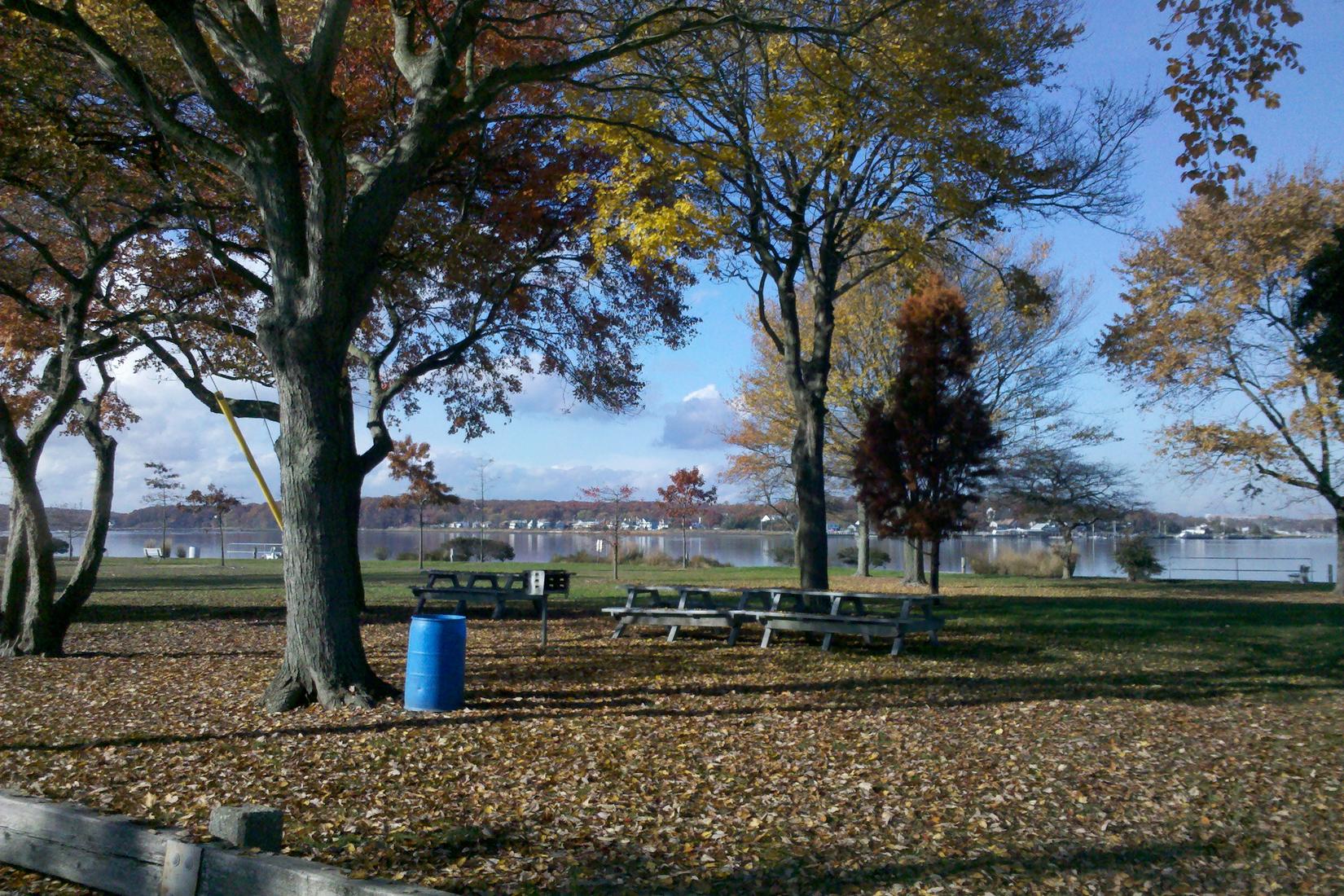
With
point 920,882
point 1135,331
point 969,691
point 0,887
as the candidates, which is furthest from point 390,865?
point 1135,331

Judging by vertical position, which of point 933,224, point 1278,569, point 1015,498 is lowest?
point 1278,569

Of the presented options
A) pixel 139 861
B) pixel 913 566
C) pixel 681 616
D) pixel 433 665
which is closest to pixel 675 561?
pixel 913 566

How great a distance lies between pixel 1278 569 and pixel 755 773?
38138mm

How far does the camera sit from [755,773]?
6.95 meters

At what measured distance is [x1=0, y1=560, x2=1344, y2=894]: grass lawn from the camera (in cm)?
534

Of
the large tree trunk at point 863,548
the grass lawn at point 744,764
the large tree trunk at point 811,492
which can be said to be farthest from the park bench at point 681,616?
the large tree trunk at point 863,548

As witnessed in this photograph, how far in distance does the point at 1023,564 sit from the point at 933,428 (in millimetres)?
19832

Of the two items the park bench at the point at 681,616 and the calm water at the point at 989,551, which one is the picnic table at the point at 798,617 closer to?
the park bench at the point at 681,616

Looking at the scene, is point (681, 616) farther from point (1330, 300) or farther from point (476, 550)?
point (476, 550)

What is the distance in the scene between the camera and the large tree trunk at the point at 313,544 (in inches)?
340

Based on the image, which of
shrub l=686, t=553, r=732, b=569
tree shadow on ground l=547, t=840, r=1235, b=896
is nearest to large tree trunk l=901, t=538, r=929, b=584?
shrub l=686, t=553, r=732, b=569

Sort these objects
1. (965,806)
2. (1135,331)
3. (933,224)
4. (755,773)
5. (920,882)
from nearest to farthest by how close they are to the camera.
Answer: (920,882)
(965,806)
(755,773)
(933,224)
(1135,331)

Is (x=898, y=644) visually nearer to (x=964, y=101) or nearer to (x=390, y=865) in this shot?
(x=964, y=101)

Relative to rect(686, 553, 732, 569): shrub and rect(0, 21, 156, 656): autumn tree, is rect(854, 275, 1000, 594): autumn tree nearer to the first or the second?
rect(0, 21, 156, 656): autumn tree
